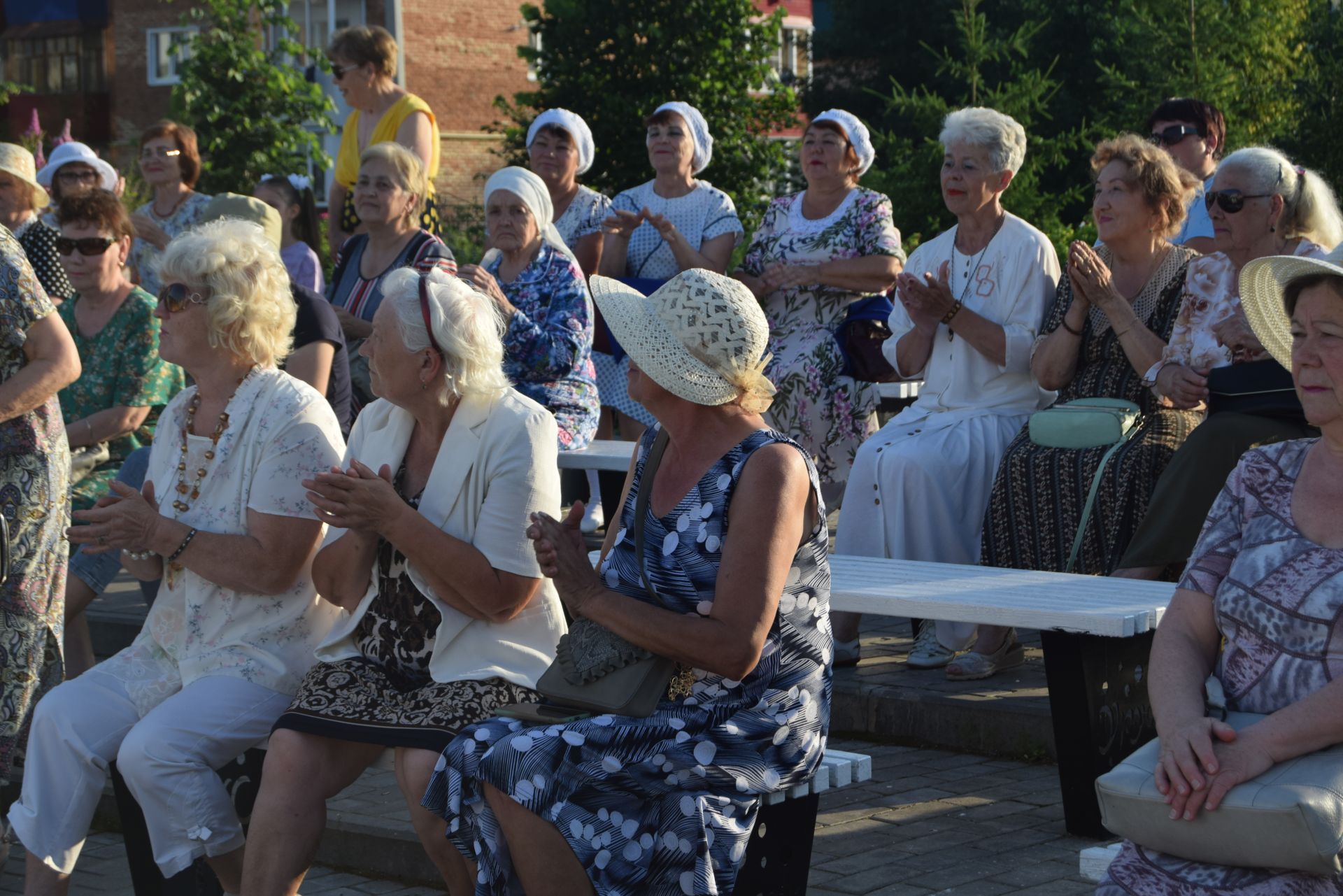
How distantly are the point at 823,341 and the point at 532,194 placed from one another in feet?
4.37

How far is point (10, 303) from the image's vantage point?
468 cm

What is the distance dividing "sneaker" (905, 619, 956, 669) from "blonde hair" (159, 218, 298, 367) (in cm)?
250

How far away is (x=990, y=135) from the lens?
5.84 meters

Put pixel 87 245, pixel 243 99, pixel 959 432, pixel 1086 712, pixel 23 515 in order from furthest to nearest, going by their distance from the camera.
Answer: pixel 243 99
pixel 87 245
pixel 959 432
pixel 23 515
pixel 1086 712

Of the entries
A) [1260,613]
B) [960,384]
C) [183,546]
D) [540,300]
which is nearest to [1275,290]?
[1260,613]

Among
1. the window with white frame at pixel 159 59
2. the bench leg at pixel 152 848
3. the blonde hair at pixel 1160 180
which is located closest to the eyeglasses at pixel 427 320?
the bench leg at pixel 152 848

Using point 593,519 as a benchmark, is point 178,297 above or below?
above

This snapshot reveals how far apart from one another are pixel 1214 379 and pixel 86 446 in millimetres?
3941

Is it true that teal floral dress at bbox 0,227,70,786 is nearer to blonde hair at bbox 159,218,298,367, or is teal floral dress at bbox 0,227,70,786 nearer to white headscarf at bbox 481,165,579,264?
blonde hair at bbox 159,218,298,367

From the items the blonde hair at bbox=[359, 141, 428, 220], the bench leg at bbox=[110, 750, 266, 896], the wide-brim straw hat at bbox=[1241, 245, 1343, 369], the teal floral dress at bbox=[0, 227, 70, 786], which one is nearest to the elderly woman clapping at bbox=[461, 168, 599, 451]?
the blonde hair at bbox=[359, 141, 428, 220]

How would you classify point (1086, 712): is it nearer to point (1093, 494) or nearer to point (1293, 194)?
point (1093, 494)

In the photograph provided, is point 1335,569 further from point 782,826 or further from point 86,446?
point 86,446

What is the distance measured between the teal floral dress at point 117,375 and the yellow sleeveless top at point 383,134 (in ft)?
6.88

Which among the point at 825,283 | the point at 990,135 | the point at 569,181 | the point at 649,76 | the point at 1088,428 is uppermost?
the point at 649,76
